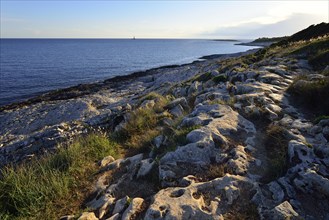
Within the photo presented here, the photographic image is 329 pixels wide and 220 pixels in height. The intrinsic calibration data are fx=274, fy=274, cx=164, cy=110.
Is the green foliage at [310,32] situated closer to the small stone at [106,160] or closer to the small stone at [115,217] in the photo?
the small stone at [106,160]

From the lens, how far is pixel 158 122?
12438 mm

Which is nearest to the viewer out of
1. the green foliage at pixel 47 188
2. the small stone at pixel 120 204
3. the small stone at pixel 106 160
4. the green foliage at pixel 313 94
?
the small stone at pixel 120 204

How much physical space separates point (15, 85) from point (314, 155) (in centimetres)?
5546

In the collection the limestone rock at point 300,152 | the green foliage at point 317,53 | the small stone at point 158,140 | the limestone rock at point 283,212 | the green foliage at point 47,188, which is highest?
the green foliage at point 317,53

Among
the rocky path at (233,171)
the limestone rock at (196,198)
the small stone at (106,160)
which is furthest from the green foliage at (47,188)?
the limestone rock at (196,198)

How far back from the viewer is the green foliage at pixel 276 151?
282 inches

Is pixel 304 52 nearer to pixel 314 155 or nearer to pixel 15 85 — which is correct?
pixel 314 155

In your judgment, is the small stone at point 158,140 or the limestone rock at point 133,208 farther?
the small stone at point 158,140

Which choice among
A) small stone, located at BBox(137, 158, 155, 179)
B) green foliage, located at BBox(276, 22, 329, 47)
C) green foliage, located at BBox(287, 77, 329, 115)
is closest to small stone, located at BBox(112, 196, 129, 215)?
small stone, located at BBox(137, 158, 155, 179)

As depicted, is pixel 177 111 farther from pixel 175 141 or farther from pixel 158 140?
pixel 175 141

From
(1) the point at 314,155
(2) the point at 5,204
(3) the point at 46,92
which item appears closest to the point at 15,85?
(3) the point at 46,92

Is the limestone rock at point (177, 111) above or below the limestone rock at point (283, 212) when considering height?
below

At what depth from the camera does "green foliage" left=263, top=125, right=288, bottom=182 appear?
7175mm

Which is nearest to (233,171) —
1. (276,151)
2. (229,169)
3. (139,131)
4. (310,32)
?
(229,169)
